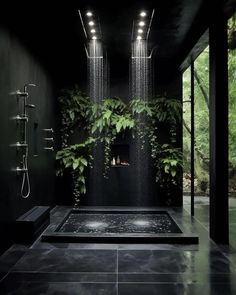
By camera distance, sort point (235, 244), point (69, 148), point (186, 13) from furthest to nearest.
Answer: point (69, 148)
point (186, 13)
point (235, 244)

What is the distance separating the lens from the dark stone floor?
2.83 meters

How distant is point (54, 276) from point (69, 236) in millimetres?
1187

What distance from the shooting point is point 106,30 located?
537cm

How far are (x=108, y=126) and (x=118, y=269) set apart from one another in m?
3.84

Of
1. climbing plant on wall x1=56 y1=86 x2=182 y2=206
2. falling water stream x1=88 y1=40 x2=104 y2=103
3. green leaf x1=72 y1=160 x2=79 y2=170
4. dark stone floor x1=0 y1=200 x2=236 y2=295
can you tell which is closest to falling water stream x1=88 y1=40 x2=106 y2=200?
falling water stream x1=88 y1=40 x2=104 y2=103

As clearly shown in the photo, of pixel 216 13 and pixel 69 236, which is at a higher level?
pixel 216 13

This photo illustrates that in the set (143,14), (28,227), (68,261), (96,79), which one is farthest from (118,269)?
(96,79)

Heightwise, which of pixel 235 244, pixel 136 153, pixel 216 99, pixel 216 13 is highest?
pixel 216 13

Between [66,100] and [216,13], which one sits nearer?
[216,13]

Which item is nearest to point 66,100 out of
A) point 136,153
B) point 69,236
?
point 136,153

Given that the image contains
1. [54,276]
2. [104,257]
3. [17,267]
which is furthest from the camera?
[104,257]

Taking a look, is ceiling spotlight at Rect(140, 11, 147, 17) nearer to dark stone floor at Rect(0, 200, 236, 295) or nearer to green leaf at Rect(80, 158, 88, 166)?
green leaf at Rect(80, 158, 88, 166)

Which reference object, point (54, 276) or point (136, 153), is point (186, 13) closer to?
point (136, 153)

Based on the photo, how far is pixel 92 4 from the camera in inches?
168
